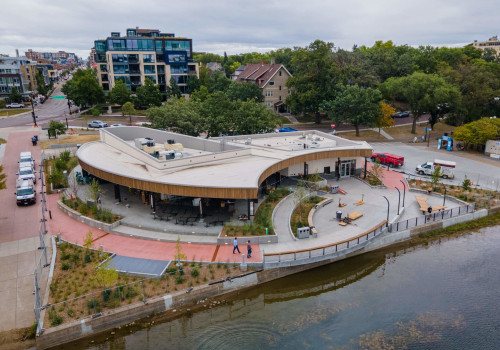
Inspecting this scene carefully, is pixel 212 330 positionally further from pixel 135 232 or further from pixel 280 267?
pixel 135 232

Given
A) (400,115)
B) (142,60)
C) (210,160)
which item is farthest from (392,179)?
(142,60)

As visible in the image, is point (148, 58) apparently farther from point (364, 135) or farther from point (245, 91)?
point (364, 135)

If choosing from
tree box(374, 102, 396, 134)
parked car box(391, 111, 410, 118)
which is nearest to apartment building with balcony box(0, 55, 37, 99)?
tree box(374, 102, 396, 134)

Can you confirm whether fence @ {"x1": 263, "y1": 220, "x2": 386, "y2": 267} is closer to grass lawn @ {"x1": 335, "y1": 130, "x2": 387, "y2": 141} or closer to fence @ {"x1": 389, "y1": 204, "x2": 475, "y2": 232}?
fence @ {"x1": 389, "y1": 204, "x2": 475, "y2": 232}

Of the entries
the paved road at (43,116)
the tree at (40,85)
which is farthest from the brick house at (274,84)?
the tree at (40,85)

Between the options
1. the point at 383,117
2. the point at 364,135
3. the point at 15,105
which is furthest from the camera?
the point at 15,105

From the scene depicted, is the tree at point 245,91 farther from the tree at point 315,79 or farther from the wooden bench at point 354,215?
the wooden bench at point 354,215
